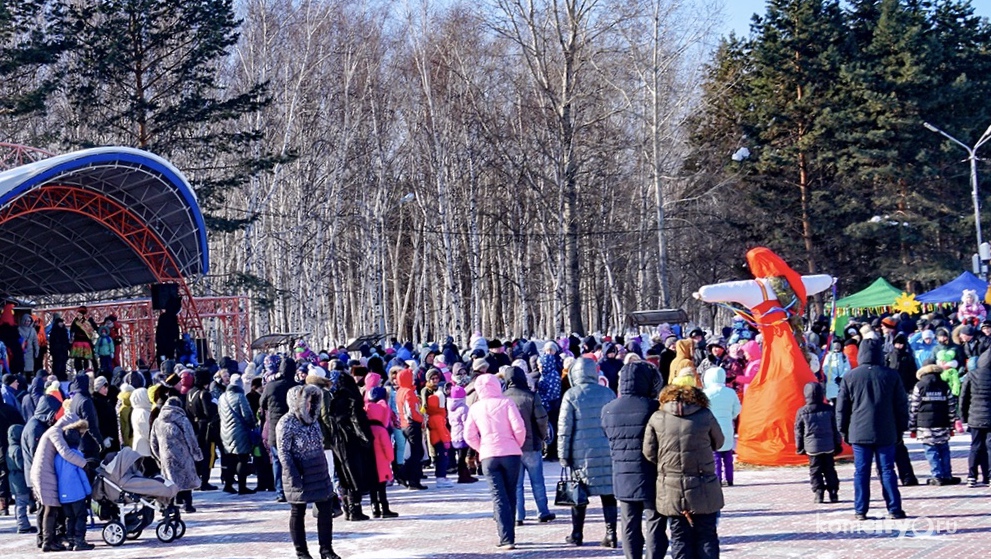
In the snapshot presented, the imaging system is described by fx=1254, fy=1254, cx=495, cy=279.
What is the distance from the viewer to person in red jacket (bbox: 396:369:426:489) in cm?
1565

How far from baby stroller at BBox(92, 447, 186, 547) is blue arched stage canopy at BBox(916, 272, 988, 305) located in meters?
25.7

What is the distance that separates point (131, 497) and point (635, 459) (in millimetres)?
5915

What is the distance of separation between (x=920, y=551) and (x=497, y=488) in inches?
136

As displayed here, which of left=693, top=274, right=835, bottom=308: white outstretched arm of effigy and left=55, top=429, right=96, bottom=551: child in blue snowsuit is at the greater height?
left=693, top=274, right=835, bottom=308: white outstretched arm of effigy

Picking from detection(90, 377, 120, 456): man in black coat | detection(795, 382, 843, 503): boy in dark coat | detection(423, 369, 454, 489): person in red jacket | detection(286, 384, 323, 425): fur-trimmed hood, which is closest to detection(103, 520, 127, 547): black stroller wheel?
detection(90, 377, 120, 456): man in black coat

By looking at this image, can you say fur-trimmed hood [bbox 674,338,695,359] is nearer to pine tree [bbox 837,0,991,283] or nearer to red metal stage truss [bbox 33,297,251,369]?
red metal stage truss [bbox 33,297,251,369]

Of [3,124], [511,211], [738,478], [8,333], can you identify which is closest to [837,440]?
[738,478]

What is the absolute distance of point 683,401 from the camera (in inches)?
323

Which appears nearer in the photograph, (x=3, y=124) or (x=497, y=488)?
(x=497, y=488)

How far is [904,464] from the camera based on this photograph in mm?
13344

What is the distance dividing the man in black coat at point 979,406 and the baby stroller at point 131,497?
26.3 feet

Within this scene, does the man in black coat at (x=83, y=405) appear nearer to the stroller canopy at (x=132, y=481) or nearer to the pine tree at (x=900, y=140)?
the stroller canopy at (x=132, y=481)

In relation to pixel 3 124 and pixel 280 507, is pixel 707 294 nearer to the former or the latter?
pixel 280 507

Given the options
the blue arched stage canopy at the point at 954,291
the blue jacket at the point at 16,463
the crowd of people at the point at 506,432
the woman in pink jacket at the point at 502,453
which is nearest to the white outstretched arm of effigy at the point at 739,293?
the crowd of people at the point at 506,432
